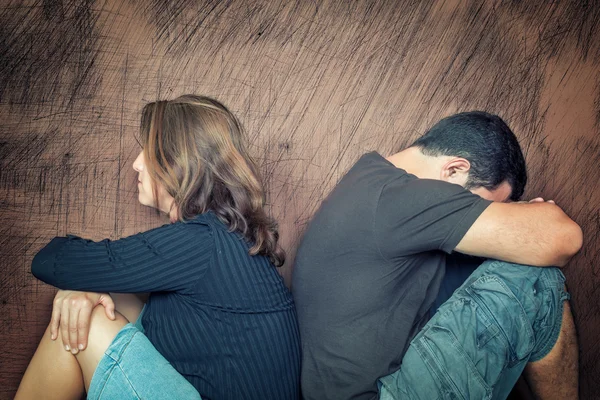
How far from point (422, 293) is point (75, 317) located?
717mm

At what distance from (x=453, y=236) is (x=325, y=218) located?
0.28 m

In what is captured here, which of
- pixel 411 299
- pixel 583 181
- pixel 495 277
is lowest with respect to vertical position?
pixel 411 299

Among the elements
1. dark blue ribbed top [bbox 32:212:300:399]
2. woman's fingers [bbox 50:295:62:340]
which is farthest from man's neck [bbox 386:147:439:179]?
woman's fingers [bbox 50:295:62:340]

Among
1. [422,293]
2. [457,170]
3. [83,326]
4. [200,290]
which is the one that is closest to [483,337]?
[422,293]

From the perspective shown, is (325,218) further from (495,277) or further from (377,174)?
(495,277)

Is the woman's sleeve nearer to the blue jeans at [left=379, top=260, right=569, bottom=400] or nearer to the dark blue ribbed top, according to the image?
the dark blue ribbed top

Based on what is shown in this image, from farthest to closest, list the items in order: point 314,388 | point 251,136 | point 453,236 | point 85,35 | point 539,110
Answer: point 539,110, point 251,136, point 85,35, point 314,388, point 453,236

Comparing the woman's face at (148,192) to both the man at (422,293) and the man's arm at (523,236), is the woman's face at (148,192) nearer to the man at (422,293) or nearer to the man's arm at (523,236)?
the man at (422,293)

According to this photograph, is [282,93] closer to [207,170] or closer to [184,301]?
[207,170]

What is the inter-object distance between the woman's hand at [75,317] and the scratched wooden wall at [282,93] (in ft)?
1.35

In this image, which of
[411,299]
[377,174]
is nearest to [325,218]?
[377,174]

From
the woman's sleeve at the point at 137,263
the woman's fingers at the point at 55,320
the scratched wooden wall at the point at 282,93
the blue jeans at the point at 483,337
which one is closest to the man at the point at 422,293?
the blue jeans at the point at 483,337

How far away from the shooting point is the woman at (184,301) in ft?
3.00

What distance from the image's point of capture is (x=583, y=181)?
5.15ft
